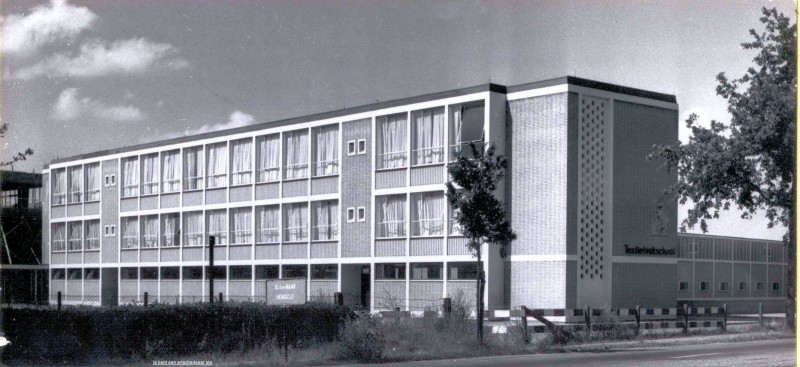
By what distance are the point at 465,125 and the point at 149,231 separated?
24453mm

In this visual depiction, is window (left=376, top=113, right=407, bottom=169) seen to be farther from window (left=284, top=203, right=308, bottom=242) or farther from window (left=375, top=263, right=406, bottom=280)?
window (left=284, top=203, right=308, bottom=242)

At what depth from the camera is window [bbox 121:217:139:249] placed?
57750 mm

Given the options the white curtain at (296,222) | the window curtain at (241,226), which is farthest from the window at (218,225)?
the white curtain at (296,222)

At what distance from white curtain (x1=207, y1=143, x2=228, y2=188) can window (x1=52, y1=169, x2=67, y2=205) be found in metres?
14.5

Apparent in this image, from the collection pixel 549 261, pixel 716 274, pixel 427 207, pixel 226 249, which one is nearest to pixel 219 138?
pixel 226 249

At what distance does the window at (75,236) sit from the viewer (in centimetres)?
6178

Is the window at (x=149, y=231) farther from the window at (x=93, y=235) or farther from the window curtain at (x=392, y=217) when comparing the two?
the window curtain at (x=392, y=217)

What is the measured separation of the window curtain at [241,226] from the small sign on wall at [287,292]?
2800 cm

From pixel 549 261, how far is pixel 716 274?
1902 cm

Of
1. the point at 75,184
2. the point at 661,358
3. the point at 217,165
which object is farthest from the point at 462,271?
the point at 75,184

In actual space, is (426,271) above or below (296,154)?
below

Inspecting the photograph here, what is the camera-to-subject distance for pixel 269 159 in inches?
1962

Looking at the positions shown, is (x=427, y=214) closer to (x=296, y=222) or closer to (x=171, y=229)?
(x=296, y=222)

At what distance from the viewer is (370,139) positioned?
1743 inches
